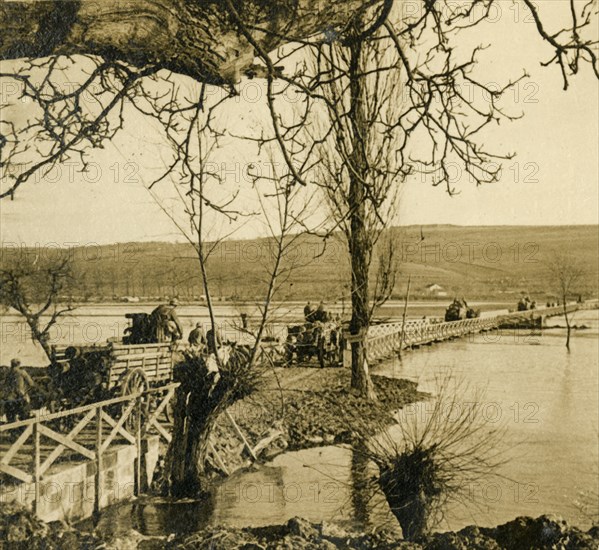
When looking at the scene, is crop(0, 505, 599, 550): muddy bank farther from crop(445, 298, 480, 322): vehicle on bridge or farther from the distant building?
the distant building

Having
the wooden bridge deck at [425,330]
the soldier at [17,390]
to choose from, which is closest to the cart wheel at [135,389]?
the soldier at [17,390]

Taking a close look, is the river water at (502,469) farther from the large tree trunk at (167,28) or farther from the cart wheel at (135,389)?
the large tree trunk at (167,28)

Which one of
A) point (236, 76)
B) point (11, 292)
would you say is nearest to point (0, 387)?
point (11, 292)

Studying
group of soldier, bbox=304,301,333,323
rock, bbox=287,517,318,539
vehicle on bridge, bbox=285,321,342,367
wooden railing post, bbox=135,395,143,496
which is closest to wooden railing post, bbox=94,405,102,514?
wooden railing post, bbox=135,395,143,496

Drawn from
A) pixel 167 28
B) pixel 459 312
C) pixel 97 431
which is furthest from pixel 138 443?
pixel 167 28

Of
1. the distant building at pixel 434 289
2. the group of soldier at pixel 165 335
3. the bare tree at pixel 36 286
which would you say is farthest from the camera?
the distant building at pixel 434 289

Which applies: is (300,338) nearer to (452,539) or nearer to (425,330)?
(425,330)
